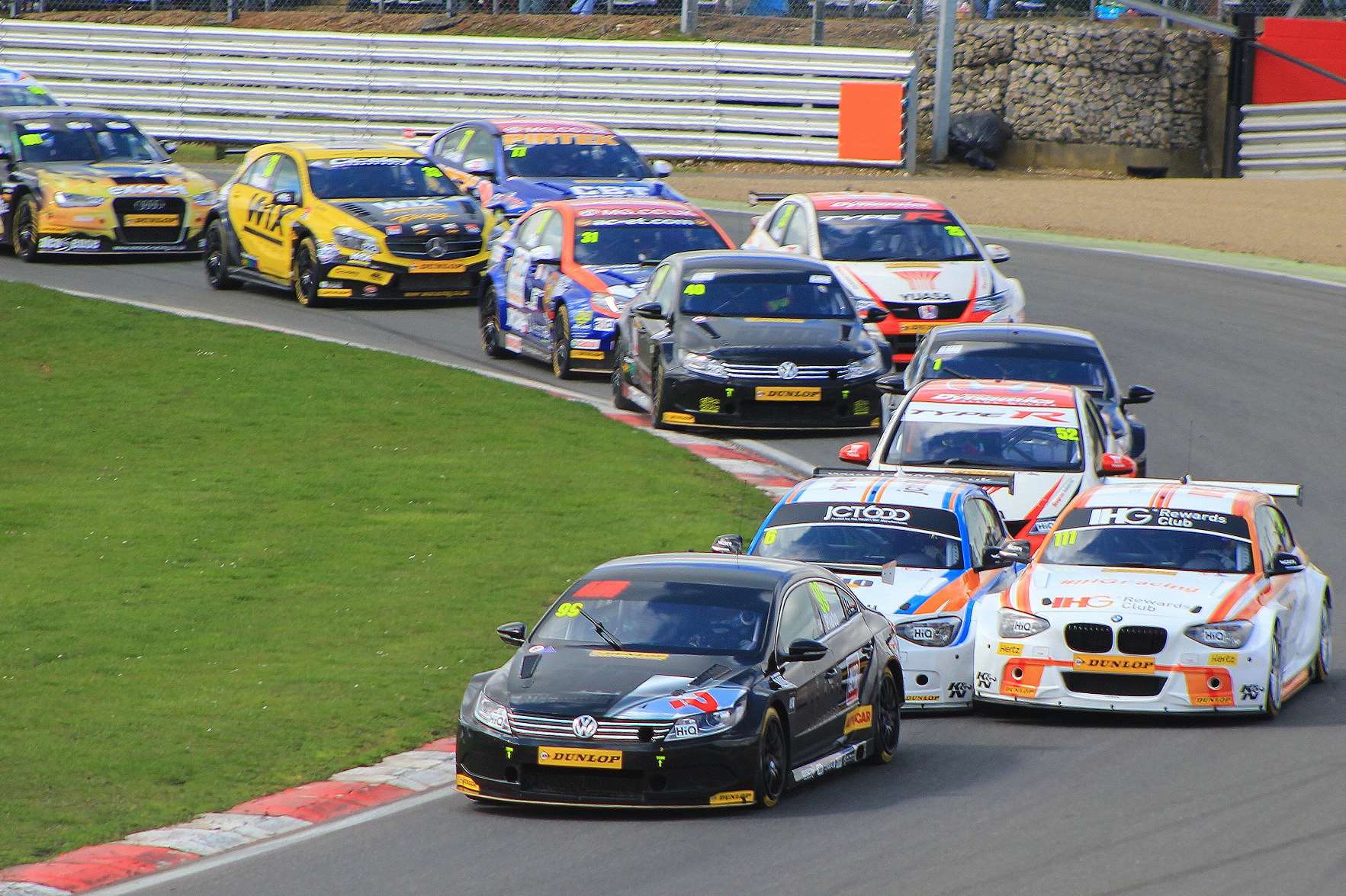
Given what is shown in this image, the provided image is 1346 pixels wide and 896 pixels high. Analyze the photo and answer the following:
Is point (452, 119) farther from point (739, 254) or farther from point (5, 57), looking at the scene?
point (739, 254)

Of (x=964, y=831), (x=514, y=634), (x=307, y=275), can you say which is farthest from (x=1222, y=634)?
(x=307, y=275)

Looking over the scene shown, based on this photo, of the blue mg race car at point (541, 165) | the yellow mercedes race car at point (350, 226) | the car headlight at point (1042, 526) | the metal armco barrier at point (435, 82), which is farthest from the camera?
the metal armco barrier at point (435, 82)

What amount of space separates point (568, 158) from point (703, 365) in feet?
26.5

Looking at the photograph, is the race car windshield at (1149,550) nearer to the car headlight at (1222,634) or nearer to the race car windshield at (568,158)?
the car headlight at (1222,634)

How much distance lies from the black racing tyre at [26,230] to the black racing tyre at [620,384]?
9889 millimetres

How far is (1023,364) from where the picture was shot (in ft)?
60.8

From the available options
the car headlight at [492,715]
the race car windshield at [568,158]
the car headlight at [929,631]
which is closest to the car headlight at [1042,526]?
the car headlight at [929,631]

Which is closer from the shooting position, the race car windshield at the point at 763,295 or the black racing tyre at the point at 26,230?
the race car windshield at the point at 763,295

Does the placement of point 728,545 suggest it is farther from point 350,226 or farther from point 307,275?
point 307,275

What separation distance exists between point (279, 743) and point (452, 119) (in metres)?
27.2

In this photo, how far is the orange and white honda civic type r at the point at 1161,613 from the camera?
11898 millimetres

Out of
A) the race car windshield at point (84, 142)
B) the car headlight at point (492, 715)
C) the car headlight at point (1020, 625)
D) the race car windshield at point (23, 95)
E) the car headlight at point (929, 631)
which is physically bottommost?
the car headlight at point (929, 631)

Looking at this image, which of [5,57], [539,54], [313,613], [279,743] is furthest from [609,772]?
[5,57]

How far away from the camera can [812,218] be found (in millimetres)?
23000
